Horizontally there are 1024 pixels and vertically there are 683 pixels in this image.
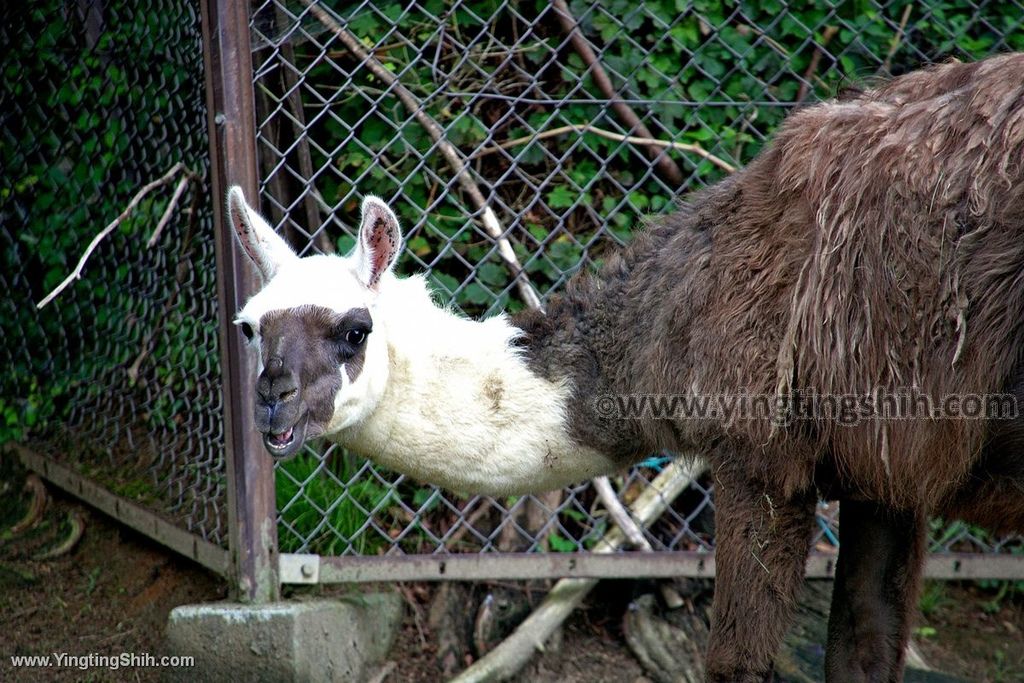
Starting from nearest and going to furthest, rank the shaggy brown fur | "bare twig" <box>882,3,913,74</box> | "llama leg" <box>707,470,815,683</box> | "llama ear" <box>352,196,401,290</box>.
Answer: the shaggy brown fur
"llama leg" <box>707,470,815,683</box>
"llama ear" <box>352,196,401,290</box>
"bare twig" <box>882,3,913,74</box>

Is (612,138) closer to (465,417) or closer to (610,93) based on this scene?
(610,93)

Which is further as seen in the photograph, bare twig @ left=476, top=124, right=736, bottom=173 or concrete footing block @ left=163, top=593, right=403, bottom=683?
bare twig @ left=476, top=124, right=736, bottom=173

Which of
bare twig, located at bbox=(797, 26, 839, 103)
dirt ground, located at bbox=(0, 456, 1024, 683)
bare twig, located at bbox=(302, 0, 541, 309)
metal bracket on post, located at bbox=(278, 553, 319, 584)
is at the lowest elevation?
dirt ground, located at bbox=(0, 456, 1024, 683)

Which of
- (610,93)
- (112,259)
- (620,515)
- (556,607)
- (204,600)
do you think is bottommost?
(204,600)

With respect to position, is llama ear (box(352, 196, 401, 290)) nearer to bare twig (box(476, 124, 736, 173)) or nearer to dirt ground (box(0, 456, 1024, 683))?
bare twig (box(476, 124, 736, 173))

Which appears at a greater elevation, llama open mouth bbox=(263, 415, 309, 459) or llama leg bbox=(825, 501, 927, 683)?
llama open mouth bbox=(263, 415, 309, 459)

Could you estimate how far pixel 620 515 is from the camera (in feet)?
14.6

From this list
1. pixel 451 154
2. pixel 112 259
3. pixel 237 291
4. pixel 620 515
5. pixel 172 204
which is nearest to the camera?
pixel 237 291

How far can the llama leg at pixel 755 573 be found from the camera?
2.93 metres

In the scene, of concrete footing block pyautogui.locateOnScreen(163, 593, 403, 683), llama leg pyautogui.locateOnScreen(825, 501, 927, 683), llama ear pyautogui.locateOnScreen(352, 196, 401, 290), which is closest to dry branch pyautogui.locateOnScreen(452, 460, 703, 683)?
concrete footing block pyautogui.locateOnScreen(163, 593, 403, 683)

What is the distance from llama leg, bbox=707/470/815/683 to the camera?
2.93 meters

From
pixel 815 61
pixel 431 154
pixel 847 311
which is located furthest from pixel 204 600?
pixel 815 61

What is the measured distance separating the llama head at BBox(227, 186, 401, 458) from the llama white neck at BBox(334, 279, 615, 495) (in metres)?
0.09

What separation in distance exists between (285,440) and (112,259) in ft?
7.01
